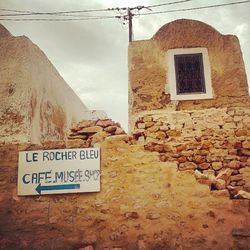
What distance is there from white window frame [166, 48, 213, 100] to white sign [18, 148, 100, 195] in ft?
6.73

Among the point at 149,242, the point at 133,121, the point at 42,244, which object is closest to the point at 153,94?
the point at 133,121

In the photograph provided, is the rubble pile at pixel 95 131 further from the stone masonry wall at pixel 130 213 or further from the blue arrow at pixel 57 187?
the blue arrow at pixel 57 187

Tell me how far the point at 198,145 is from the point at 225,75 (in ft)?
5.27

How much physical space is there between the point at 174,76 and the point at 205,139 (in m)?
1.45

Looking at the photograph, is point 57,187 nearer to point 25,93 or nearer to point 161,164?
point 161,164

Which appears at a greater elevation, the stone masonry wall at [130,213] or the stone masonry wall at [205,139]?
the stone masonry wall at [205,139]

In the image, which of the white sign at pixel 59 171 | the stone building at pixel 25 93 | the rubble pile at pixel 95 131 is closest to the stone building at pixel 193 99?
the rubble pile at pixel 95 131

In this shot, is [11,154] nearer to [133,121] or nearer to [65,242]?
[65,242]

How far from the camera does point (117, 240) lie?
5.16 m

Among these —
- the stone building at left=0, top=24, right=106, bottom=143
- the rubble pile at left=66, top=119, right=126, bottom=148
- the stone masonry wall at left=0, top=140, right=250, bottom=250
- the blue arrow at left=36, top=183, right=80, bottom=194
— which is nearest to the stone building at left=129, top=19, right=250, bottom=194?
the rubble pile at left=66, top=119, right=126, bottom=148

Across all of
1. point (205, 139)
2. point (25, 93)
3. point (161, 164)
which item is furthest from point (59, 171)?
point (205, 139)

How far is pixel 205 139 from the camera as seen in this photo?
245 inches

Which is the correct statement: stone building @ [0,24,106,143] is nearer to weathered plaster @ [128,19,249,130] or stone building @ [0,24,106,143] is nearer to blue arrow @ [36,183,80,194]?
blue arrow @ [36,183,80,194]

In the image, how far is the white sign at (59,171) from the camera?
548cm
